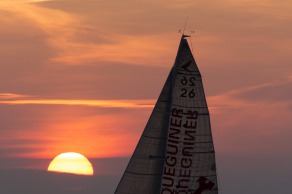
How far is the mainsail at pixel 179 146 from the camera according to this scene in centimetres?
13000

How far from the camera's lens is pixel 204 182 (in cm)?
13012

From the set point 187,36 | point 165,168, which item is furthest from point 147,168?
point 187,36

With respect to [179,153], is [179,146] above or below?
above

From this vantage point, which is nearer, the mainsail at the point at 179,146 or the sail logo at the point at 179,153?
the mainsail at the point at 179,146

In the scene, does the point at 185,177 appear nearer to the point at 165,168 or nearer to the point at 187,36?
the point at 165,168

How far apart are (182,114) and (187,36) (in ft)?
18.3

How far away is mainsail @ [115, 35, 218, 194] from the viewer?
5118 inches

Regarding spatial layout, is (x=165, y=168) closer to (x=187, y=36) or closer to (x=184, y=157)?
(x=184, y=157)

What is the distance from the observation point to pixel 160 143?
429ft

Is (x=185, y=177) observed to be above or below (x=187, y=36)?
below

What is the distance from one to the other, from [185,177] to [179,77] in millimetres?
7176

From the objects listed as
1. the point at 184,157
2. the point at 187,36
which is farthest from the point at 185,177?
the point at 187,36

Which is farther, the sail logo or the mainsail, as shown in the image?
the sail logo

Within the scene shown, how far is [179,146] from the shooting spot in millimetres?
130625
